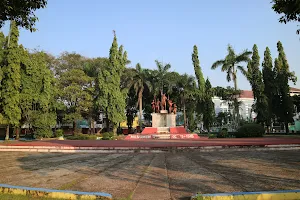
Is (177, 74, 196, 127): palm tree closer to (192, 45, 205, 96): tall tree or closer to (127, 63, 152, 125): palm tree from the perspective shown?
(192, 45, 205, 96): tall tree

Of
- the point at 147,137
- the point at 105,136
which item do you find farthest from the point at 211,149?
the point at 105,136

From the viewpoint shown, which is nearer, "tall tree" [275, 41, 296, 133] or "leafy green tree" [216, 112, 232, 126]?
"tall tree" [275, 41, 296, 133]

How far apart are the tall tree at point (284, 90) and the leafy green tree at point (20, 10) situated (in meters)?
37.8

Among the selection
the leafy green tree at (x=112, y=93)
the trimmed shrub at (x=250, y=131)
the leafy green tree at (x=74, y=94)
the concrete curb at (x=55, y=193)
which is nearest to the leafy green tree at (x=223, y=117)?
the leafy green tree at (x=112, y=93)

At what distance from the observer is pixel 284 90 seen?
37312 millimetres

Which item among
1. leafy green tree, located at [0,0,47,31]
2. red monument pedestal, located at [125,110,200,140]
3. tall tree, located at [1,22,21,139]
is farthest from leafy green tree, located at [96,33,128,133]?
leafy green tree, located at [0,0,47,31]

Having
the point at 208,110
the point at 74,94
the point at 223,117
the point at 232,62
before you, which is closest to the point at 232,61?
the point at 232,62

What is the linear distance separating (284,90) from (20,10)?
127 ft

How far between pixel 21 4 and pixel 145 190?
272 inches

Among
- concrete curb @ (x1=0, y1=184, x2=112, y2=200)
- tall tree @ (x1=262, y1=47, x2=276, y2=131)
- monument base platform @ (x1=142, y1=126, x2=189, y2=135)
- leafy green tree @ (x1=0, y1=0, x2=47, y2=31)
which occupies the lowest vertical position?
concrete curb @ (x1=0, y1=184, x2=112, y2=200)

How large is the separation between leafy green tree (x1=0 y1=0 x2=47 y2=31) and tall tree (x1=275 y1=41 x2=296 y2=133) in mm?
37782

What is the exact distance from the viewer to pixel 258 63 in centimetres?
3625

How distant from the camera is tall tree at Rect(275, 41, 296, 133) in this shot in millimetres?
37297

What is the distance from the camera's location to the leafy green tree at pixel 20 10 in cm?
750
